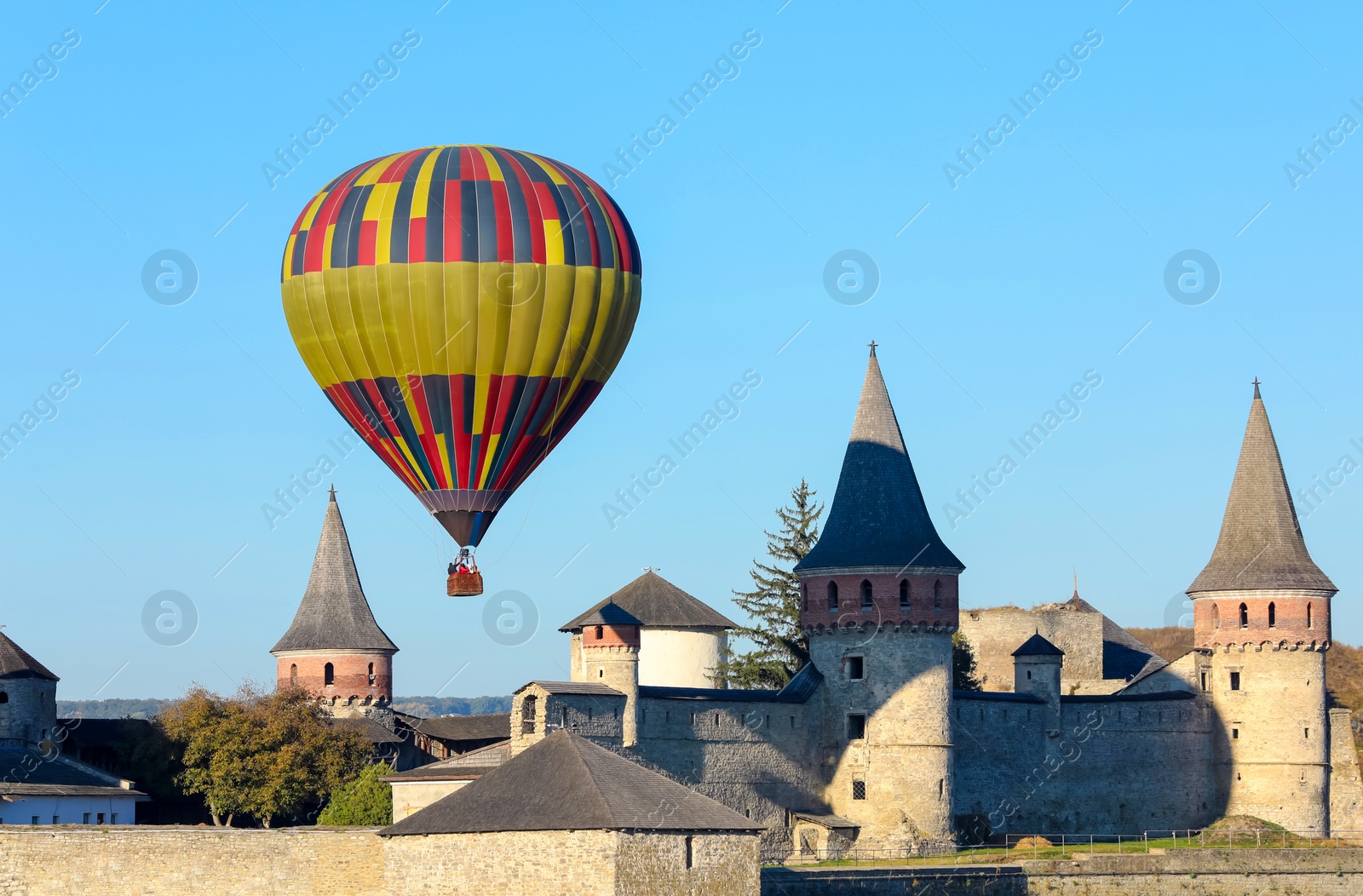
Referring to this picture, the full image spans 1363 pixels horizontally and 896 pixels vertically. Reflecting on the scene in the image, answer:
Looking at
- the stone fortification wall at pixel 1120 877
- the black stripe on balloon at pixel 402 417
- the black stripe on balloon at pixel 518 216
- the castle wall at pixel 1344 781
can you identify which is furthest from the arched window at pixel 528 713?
the castle wall at pixel 1344 781

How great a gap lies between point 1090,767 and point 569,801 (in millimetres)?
26440

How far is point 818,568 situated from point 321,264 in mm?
19818

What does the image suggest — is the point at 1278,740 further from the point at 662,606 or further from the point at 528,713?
the point at 528,713

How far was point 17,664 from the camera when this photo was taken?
6569 cm

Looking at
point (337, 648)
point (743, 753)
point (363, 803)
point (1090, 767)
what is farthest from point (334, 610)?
point (1090, 767)

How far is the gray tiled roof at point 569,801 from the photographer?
127 ft

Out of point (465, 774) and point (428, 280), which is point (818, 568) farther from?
point (428, 280)

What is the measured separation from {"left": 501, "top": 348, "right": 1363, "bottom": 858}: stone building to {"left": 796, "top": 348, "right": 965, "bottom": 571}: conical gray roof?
5cm

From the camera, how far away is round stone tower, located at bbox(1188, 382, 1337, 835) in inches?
2436

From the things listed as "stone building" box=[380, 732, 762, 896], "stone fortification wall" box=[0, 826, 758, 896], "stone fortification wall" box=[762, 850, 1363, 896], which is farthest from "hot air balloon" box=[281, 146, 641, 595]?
"stone fortification wall" box=[762, 850, 1363, 896]

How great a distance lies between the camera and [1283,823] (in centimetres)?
6119

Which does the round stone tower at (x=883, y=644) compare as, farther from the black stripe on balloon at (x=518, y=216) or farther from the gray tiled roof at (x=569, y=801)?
the black stripe on balloon at (x=518, y=216)

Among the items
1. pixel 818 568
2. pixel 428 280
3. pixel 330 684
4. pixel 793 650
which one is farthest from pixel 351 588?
pixel 428 280

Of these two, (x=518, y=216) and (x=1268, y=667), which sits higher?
(x=518, y=216)
